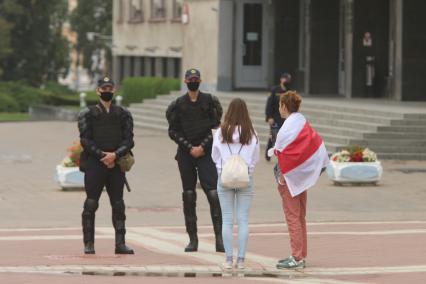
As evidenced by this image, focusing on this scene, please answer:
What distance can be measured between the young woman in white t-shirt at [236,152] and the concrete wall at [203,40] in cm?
3078

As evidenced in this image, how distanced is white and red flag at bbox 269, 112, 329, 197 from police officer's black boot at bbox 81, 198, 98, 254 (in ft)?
7.08

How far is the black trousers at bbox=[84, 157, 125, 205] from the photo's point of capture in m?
14.7

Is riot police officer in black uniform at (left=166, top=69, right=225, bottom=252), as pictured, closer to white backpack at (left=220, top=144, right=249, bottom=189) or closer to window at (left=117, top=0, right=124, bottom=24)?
white backpack at (left=220, top=144, right=249, bottom=189)

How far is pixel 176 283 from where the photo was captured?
1255 cm

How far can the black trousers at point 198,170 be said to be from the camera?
49.3 feet

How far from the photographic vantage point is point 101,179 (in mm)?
14711

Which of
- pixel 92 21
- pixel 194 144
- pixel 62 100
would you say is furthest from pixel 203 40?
pixel 92 21

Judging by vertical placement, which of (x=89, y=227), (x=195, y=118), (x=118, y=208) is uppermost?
(x=195, y=118)

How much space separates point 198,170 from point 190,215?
0.49 metres

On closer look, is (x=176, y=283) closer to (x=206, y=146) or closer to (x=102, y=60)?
(x=206, y=146)

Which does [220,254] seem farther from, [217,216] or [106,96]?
[106,96]

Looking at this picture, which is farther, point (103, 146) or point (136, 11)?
point (136, 11)

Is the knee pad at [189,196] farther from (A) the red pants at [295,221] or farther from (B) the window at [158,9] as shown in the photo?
(B) the window at [158,9]

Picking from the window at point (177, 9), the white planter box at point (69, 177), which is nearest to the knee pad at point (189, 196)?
the white planter box at point (69, 177)
